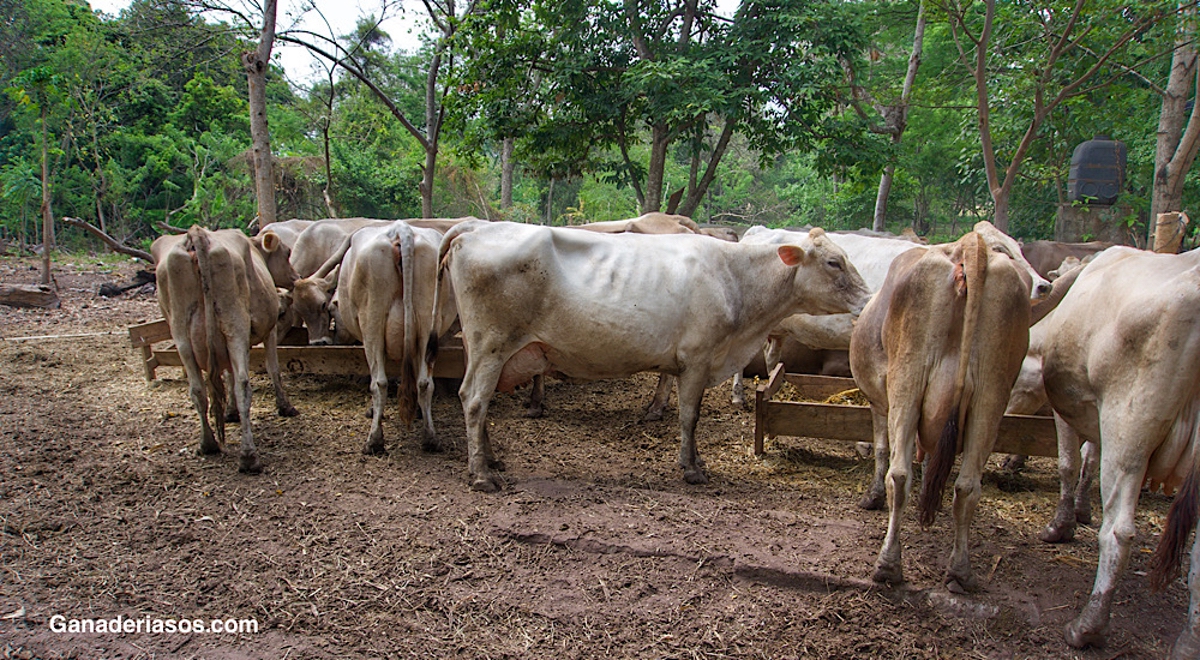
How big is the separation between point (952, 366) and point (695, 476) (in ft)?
7.31

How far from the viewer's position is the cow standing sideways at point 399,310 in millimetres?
5523

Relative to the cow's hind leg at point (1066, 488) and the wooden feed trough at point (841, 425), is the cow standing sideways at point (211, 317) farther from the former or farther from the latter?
the cow's hind leg at point (1066, 488)

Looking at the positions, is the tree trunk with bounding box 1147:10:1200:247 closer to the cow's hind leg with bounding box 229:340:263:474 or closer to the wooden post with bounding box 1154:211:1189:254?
the wooden post with bounding box 1154:211:1189:254

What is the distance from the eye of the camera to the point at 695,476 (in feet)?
16.8

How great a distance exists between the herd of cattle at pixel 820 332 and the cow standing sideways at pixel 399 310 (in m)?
0.02

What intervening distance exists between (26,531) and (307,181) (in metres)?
21.4

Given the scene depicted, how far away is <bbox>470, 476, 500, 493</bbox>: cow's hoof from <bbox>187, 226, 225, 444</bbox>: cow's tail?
180cm

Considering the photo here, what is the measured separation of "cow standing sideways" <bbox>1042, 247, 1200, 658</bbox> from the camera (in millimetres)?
2988

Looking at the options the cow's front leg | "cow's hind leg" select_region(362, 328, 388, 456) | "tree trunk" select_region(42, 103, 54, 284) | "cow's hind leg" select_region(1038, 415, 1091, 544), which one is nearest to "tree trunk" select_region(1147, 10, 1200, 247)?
"cow's hind leg" select_region(1038, 415, 1091, 544)

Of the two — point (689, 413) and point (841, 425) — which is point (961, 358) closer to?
point (841, 425)

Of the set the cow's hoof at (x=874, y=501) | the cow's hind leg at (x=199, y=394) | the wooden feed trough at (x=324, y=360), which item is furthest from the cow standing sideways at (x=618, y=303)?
the cow's hind leg at (x=199, y=394)

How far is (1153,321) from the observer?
10.1 feet

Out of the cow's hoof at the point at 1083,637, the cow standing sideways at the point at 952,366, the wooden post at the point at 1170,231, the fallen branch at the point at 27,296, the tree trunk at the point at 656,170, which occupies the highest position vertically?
the tree trunk at the point at 656,170

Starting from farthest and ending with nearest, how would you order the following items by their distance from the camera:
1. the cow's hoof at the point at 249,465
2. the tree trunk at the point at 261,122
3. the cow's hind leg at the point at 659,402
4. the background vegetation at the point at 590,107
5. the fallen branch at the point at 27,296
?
1. the fallen branch at the point at 27,296
2. the tree trunk at the point at 261,122
3. the background vegetation at the point at 590,107
4. the cow's hind leg at the point at 659,402
5. the cow's hoof at the point at 249,465
